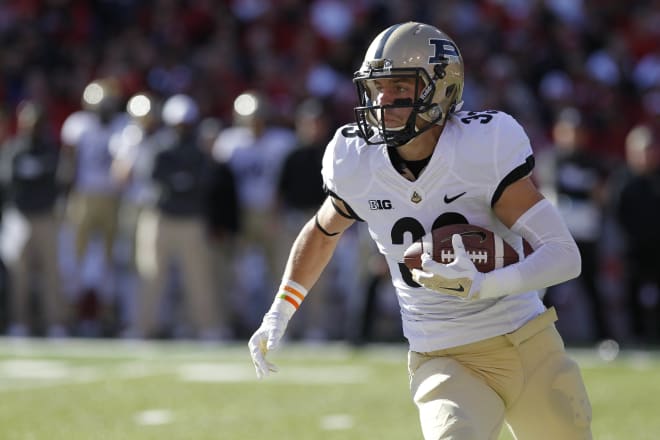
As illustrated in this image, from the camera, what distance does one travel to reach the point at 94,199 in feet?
33.9

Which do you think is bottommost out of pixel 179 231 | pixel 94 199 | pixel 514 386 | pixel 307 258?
pixel 179 231

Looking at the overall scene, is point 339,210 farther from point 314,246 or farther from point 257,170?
point 257,170

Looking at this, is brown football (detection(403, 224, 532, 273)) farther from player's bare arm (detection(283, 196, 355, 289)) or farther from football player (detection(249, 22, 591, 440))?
player's bare arm (detection(283, 196, 355, 289))

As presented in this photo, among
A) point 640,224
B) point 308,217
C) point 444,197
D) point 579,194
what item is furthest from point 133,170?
point 444,197

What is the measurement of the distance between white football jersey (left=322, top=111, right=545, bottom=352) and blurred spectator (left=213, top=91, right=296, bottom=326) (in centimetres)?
613

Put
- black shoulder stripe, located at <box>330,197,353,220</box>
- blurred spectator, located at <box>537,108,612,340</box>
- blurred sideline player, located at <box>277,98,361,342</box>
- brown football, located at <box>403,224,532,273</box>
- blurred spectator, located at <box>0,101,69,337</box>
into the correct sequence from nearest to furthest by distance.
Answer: brown football, located at <box>403,224,532,273</box> → black shoulder stripe, located at <box>330,197,353,220</box> → blurred spectator, located at <box>537,108,612,340</box> → blurred sideline player, located at <box>277,98,361,342</box> → blurred spectator, located at <box>0,101,69,337</box>

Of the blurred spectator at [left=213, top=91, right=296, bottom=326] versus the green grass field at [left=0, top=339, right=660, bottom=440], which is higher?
the blurred spectator at [left=213, top=91, right=296, bottom=326]

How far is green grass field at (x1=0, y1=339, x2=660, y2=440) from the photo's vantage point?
5.70m

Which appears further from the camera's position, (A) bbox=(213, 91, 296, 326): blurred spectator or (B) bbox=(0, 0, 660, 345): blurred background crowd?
(A) bbox=(213, 91, 296, 326): blurred spectator

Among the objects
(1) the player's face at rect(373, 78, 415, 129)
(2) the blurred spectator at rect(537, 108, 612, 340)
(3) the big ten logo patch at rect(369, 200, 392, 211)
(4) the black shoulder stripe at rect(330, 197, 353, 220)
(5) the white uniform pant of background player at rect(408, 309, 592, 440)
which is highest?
(1) the player's face at rect(373, 78, 415, 129)

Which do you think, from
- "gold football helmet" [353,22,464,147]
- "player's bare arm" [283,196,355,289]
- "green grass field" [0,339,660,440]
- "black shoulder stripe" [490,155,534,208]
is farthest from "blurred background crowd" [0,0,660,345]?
"black shoulder stripe" [490,155,534,208]

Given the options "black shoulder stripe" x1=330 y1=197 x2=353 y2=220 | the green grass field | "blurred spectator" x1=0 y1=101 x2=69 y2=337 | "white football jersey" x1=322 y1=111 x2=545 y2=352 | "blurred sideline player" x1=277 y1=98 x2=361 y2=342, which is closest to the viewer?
"white football jersey" x1=322 y1=111 x2=545 y2=352

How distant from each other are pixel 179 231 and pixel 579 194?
3032mm

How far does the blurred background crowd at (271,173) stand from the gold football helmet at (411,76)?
16.9 feet
